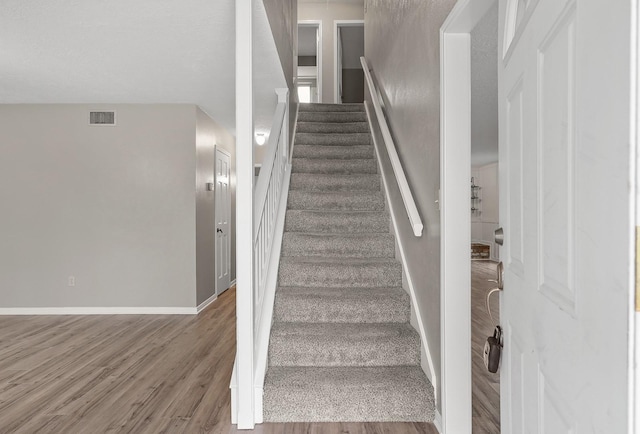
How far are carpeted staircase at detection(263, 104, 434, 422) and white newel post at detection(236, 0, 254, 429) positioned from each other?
14cm

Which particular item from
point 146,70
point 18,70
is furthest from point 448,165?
point 18,70

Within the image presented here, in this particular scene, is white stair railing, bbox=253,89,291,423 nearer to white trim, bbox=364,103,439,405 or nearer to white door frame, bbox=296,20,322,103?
white trim, bbox=364,103,439,405

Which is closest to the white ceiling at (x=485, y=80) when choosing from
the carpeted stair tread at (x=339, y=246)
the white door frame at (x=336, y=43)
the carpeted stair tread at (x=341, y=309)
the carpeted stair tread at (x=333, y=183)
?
the carpeted stair tread at (x=333, y=183)

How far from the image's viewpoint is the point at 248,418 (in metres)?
2.20

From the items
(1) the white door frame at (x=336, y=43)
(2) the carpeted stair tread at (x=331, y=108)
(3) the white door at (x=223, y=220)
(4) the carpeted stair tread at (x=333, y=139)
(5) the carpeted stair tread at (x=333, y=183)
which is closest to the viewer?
(5) the carpeted stair tread at (x=333, y=183)

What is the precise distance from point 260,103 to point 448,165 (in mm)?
3438

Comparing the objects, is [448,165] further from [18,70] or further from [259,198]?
[18,70]

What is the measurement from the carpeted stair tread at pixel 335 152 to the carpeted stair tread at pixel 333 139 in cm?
22

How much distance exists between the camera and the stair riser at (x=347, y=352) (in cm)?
254

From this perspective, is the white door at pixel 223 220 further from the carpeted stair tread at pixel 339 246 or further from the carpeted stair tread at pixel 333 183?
the carpeted stair tread at pixel 339 246

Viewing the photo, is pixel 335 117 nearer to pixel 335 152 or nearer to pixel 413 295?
pixel 335 152

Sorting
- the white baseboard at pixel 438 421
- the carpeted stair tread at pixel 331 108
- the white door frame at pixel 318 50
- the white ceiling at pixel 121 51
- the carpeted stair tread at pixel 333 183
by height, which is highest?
the white door frame at pixel 318 50

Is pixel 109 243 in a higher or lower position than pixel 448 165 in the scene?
lower

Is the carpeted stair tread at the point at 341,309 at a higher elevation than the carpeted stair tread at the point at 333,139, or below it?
below
